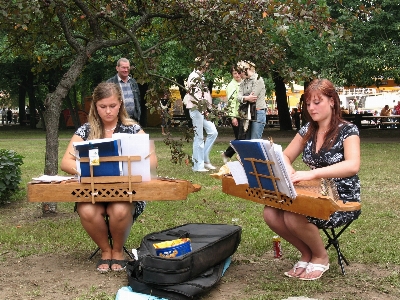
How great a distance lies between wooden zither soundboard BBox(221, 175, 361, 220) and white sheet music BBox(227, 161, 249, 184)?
0.18 ft

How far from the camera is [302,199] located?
4277 mm

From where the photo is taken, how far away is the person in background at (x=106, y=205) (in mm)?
4867

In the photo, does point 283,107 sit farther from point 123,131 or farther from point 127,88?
point 123,131

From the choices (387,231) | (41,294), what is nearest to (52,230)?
(41,294)

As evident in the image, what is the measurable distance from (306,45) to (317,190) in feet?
57.5

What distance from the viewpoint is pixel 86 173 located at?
4.56m

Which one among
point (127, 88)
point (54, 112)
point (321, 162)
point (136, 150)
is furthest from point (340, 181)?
point (127, 88)

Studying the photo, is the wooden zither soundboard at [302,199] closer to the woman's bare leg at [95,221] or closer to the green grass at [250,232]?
the green grass at [250,232]

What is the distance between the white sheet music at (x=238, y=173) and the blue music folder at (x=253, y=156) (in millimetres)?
49

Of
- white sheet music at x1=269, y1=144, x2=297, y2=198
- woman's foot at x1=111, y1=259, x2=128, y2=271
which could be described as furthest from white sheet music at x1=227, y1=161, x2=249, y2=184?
woman's foot at x1=111, y1=259, x2=128, y2=271

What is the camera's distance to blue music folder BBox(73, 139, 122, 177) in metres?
4.47

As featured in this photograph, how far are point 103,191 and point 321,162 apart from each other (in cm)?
155

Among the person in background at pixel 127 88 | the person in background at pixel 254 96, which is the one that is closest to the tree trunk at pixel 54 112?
the person in background at pixel 127 88

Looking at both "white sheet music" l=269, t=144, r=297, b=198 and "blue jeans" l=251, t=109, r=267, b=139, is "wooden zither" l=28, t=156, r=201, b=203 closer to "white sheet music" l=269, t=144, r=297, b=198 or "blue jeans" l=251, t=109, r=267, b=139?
"white sheet music" l=269, t=144, r=297, b=198
